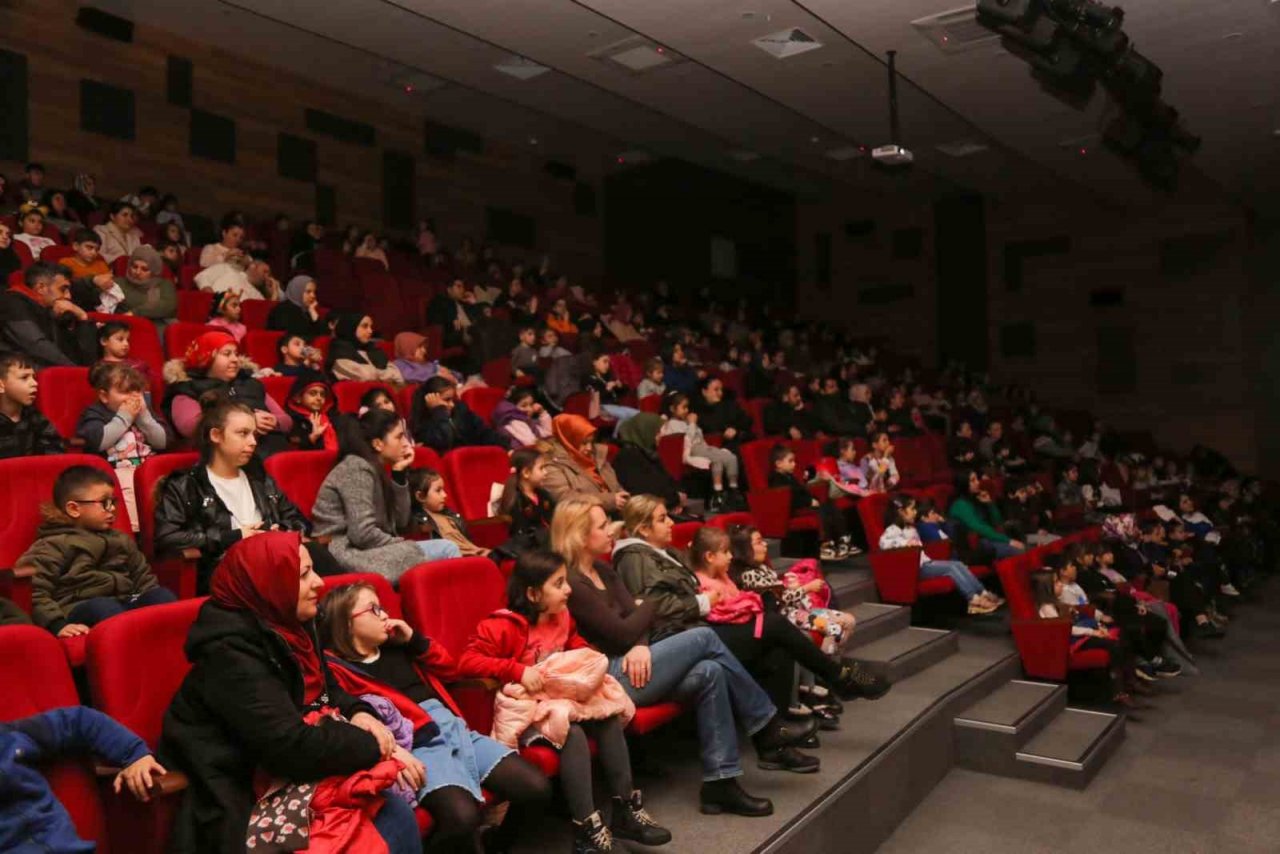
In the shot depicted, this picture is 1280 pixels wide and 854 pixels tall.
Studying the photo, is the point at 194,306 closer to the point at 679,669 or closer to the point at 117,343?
the point at 117,343

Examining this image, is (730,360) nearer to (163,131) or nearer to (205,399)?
(163,131)

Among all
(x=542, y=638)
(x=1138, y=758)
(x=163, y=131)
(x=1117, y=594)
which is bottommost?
(x=1138, y=758)

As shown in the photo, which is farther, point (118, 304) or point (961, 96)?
point (961, 96)

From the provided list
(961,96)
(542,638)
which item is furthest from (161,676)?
(961,96)

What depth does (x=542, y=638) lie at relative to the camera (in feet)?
6.60

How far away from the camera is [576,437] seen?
357cm

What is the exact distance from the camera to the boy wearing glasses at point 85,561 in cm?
179

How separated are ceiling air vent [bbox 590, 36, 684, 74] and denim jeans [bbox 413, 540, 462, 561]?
338 centimetres

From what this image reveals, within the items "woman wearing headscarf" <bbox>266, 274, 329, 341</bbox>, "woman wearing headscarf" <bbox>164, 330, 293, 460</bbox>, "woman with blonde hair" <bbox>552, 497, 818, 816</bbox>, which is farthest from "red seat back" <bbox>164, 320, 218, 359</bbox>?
"woman with blonde hair" <bbox>552, 497, 818, 816</bbox>

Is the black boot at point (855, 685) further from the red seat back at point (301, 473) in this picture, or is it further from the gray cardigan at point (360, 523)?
the red seat back at point (301, 473)

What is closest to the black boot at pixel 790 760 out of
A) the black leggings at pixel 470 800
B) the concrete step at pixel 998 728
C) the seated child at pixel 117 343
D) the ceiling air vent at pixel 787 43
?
the black leggings at pixel 470 800

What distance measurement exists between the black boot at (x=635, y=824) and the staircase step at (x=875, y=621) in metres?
1.59

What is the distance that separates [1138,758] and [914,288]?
694 cm

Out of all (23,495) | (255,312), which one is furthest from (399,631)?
(255,312)
